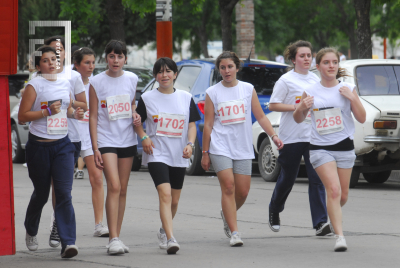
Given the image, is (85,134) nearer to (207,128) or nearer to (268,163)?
(207,128)

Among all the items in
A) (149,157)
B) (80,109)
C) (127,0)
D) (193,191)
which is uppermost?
(127,0)

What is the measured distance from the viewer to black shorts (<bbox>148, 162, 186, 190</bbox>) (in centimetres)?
598

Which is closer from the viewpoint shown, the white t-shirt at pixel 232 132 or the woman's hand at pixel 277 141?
the white t-shirt at pixel 232 132

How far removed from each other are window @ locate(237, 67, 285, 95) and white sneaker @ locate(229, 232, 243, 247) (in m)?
5.58

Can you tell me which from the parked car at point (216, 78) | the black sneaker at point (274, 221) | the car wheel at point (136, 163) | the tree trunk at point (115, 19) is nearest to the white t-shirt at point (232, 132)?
the black sneaker at point (274, 221)

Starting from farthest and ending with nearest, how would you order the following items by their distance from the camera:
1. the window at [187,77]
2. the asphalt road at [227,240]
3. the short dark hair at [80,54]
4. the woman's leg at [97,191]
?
the window at [187,77] → the short dark hair at [80,54] → the woman's leg at [97,191] → the asphalt road at [227,240]

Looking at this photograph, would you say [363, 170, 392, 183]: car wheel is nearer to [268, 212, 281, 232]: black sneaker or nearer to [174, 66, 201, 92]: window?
[174, 66, 201, 92]: window

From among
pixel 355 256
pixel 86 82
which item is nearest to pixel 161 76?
pixel 86 82

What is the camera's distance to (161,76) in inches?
241

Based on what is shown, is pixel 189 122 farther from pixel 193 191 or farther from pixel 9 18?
pixel 193 191

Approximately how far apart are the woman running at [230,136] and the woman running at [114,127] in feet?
2.31

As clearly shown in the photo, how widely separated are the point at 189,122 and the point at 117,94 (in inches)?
26.2

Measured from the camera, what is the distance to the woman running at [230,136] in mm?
6324

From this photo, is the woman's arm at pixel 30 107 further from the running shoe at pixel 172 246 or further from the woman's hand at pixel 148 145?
the running shoe at pixel 172 246
